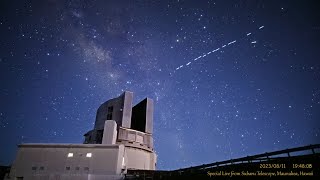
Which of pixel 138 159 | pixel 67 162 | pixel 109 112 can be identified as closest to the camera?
pixel 67 162

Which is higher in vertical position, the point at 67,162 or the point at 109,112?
the point at 109,112

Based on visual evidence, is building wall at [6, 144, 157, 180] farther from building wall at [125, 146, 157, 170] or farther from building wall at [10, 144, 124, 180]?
building wall at [125, 146, 157, 170]

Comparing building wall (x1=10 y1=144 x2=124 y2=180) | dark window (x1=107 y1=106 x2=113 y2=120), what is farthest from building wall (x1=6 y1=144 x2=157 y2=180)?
dark window (x1=107 y1=106 x2=113 y2=120)

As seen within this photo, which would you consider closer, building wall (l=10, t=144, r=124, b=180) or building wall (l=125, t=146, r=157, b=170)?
building wall (l=10, t=144, r=124, b=180)

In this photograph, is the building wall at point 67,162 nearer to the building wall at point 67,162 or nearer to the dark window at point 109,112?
the building wall at point 67,162

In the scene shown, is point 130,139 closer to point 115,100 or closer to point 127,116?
point 127,116

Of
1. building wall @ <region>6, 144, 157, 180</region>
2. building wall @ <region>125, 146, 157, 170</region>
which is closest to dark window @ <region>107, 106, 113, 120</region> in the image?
building wall @ <region>125, 146, 157, 170</region>

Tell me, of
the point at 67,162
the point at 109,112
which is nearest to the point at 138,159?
the point at 109,112

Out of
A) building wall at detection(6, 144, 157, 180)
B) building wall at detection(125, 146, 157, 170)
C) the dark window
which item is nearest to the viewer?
building wall at detection(6, 144, 157, 180)

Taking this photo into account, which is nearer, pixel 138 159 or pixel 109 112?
pixel 138 159

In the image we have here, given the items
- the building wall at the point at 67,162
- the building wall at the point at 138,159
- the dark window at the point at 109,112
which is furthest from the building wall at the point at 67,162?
Result: the dark window at the point at 109,112

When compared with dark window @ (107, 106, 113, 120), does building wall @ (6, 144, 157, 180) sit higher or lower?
lower

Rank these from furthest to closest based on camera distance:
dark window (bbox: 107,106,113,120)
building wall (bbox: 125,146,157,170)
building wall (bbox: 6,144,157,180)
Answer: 1. dark window (bbox: 107,106,113,120)
2. building wall (bbox: 125,146,157,170)
3. building wall (bbox: 6,144,157,180)

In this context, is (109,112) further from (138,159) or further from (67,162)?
(67,162)
